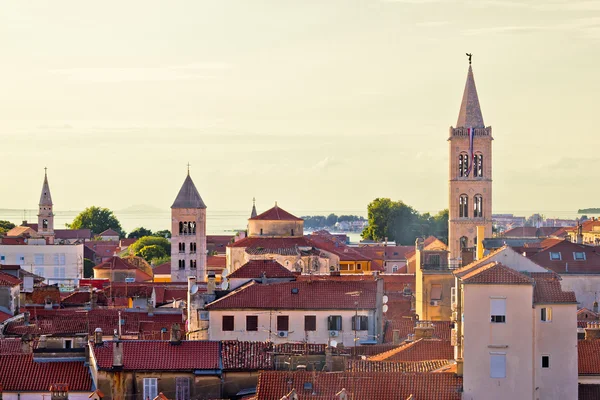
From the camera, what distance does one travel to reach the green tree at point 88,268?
509 ft

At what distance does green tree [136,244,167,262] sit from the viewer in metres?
172

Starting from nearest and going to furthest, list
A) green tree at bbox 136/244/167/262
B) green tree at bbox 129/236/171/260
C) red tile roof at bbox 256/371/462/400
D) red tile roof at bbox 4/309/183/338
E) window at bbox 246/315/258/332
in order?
red tile roof at bbox 256/371/462/400 → window at bbox 246/315/258/332 → red tile roof at bbox 4/309/183/338 → green tree at bbox 136/244/167/262 → green tree at bbox 129/236/171/260

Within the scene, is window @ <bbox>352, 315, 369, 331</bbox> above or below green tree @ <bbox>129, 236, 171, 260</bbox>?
below

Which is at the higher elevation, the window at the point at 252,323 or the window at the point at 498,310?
the window at the point at 498,310

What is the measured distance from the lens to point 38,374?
40.7 m

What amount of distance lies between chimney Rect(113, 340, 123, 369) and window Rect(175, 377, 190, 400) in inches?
66.1

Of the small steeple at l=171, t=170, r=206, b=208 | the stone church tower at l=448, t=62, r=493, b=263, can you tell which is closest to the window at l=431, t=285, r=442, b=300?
the stone church tower at l=448, t=62, r=493, b=263

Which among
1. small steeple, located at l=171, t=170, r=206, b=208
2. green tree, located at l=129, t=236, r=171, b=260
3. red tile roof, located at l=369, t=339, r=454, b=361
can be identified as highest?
small steeple, located at l=171, t=170, r=206, b=208

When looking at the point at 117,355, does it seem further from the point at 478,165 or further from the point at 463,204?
the point at 478,165

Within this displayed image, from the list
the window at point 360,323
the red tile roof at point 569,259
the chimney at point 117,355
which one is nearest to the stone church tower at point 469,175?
the red tile roof at point 569,259

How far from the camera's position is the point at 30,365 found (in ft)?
135

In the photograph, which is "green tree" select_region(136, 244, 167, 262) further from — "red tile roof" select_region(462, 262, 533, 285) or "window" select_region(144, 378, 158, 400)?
"red tile roof" select_region(462, 262, 533, 285)

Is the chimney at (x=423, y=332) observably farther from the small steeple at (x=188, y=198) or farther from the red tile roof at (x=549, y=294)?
the small steeple at (x=188, y=198)

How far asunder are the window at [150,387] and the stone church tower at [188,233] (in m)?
91.6
